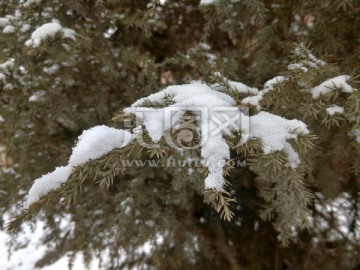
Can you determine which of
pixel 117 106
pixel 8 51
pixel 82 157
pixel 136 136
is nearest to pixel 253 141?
pixel 136 136

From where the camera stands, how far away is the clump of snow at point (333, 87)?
4.17 ft

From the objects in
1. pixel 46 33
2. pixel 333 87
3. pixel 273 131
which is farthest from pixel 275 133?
pixel 46 33

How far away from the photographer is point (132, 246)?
2.55 metres

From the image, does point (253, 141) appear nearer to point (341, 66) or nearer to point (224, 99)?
point (224, 99)

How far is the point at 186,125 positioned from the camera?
1122mm

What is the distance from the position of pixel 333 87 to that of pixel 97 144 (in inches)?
33.7

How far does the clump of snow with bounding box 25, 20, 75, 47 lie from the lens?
164cm

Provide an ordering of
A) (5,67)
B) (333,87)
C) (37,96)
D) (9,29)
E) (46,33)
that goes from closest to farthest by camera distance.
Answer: (333,87) → (46,33) → (9,29) → (5,67) → (37,96)

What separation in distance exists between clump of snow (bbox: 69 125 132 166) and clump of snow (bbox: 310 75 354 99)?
0.72 meters

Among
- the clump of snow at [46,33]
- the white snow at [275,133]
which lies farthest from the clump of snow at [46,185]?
the clump of snow at [46,33]

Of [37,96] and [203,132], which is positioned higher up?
[37,96]

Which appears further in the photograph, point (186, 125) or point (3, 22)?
point (3, 22)

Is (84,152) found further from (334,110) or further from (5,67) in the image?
(5,67)
